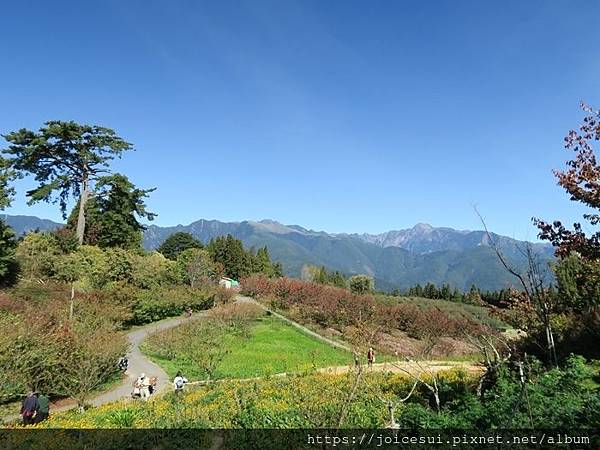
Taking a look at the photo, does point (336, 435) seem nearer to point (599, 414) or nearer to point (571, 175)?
point (599, 414)

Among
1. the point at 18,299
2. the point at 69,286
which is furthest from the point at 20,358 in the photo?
the point at 69,286

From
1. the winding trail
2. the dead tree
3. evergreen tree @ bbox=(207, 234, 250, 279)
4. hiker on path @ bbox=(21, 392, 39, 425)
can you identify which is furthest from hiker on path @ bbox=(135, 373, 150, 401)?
evergreen tree @ bbox=(207, 234, 250, 279)

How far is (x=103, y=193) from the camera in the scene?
35.2 m

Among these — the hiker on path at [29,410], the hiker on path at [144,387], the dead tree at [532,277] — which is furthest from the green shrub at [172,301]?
the dead tree at [532,277]

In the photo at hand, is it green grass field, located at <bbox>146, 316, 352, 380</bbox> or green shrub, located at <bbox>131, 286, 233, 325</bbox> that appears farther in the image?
green shrub, located at <bbox>131, 286, 233, 325</bbox>

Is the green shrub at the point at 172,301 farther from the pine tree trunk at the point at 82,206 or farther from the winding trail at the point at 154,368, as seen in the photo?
the pine tree trunk at the point at 82,206

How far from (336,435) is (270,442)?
4.01 feet

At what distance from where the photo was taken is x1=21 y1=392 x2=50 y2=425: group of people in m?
11.1

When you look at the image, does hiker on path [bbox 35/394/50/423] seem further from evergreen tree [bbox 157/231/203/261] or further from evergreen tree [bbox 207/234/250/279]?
evergreen tree [bbox 157/231/203/261]

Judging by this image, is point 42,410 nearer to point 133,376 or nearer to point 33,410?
point 33,410

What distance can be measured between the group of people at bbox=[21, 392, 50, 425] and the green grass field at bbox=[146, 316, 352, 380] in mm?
7316

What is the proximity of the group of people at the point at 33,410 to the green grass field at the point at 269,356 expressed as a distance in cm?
732

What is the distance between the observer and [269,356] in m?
22.2

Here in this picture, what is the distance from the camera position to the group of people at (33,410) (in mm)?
11102
